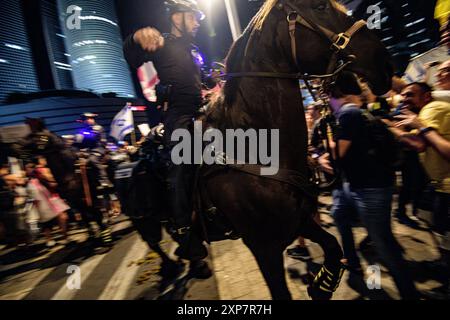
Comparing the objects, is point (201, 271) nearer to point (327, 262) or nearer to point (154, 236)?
point (154, 236)

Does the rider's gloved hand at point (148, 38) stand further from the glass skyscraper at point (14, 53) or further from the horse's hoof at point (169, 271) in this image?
the glass skyscraper at point (14, 53)

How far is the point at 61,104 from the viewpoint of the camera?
4878 centimetres

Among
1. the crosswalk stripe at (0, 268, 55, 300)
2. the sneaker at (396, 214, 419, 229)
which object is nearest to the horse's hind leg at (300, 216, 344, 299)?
the sneaker at (396, 214, 419, 229)

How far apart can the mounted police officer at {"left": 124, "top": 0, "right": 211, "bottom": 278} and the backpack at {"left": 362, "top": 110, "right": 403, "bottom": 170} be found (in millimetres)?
1943

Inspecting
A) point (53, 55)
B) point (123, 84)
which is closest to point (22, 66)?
point (53, 55)

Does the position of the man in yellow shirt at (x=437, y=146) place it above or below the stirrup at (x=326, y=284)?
above

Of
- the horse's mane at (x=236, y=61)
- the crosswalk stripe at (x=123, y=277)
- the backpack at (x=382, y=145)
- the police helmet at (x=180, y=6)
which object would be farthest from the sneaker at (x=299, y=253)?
the police helmet at (x=180, y=6)

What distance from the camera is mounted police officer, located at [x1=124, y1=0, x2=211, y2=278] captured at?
255 centimetres

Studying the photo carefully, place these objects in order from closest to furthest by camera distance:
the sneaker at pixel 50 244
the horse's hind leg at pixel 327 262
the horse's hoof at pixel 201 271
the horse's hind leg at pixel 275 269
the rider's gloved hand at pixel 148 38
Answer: the horse's hind leg at pixel 275 269
the horse's hind leg at pixel 327 262
the rider's gloved hand at pixel 148 38
the horse's hoof at pixel 201 271
the sneaker at pixel 50 244

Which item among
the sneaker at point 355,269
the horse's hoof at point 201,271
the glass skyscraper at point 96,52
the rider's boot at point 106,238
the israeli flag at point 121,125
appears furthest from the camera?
the glass skyscraper at point 96,52

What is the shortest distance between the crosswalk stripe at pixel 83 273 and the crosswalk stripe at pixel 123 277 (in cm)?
59

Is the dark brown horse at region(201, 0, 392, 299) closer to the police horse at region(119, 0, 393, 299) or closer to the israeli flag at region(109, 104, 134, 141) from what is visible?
the police horse at region(119, 0, 393, 299)

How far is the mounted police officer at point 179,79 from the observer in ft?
8.36

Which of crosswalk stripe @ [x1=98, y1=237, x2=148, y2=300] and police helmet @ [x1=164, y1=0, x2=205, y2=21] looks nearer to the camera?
police helmet @ [x1=164, y1=0, x2=205, y2=21]
